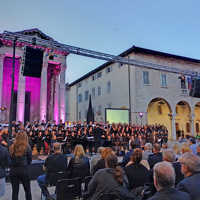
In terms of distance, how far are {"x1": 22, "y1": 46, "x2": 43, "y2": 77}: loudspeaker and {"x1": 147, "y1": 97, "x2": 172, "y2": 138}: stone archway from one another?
1836 cm

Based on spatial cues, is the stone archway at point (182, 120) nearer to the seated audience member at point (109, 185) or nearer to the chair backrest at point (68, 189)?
the chair backrest at point (68, 189)

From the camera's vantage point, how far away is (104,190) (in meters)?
2.83

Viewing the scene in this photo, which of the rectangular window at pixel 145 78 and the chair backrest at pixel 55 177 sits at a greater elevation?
the rectangular window at pixel 145 78

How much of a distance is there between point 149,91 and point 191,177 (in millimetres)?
20886

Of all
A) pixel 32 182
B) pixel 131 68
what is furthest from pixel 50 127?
pixel 131 68

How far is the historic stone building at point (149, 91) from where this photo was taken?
2227 cm

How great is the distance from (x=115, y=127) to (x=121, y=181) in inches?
466

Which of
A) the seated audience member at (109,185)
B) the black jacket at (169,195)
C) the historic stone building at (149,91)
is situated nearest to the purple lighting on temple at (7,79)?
the historic stone building at (149,91)

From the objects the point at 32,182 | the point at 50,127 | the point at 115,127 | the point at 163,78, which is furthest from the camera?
the point at 163,78

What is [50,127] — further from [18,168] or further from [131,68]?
[131,68]

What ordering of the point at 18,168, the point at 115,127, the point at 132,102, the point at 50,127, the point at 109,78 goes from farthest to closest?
the point at 109,78 < the point at 132,102 < the point at 115,127 < the point at 50,127 < the point at 18,168

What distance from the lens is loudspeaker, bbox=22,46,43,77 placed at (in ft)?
30.7

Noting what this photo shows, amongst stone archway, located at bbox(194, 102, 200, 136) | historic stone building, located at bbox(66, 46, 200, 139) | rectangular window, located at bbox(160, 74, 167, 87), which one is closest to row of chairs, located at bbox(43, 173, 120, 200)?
historic stone building, located at bbox(66, 46, 200, 139)

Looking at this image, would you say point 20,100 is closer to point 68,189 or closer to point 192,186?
point 68,189
